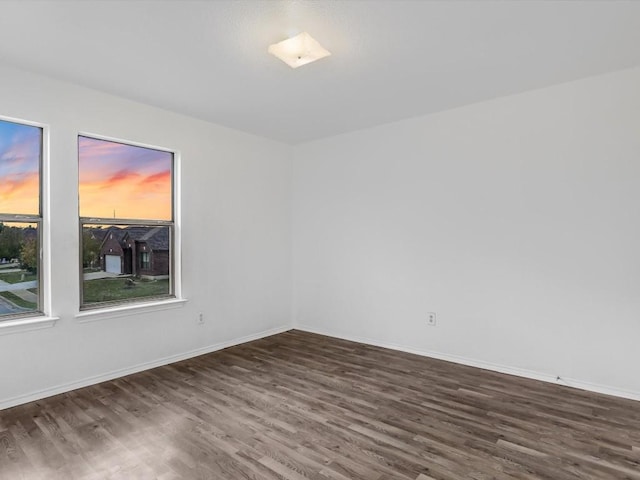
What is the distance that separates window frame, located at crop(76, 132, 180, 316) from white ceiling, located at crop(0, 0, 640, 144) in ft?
1.53

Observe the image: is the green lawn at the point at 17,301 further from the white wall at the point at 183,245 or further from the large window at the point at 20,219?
the white wall at the point at 183,245

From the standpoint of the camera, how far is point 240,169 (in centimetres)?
457

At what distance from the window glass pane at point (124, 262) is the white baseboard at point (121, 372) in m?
0.67

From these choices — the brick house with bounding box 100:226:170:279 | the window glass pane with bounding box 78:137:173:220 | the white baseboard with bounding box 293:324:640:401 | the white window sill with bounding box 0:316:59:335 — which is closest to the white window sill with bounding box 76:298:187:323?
the white window sill with bounding box 0:316:59:335

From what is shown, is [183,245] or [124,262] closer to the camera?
[124,262]

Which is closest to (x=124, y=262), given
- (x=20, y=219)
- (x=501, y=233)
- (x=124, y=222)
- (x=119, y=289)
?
(x=119, y=289)

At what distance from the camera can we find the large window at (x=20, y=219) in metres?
2.91

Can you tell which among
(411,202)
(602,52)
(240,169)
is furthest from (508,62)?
(240,169)

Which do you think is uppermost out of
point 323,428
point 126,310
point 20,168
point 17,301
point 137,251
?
point 20,168

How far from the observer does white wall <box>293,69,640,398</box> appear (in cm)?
304

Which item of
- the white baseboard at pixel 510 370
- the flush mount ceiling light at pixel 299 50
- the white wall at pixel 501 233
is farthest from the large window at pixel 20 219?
the white baseboard at pixel 510 370

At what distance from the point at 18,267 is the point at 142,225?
1.07m

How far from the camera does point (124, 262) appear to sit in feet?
12.1

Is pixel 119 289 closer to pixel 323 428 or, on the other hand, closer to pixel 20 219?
pixel 20 219
